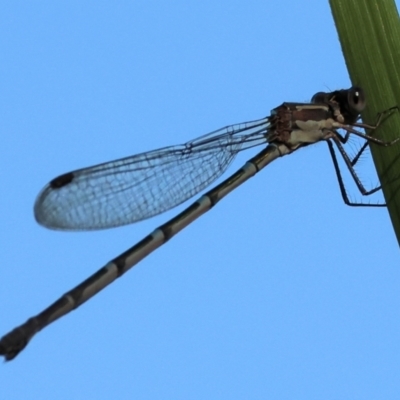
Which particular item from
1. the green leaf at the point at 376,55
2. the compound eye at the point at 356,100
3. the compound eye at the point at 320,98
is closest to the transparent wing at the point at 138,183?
the compound eye at the point at 320,98

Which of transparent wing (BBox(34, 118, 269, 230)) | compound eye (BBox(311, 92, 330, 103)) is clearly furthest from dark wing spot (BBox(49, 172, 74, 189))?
compound eye (BBox(311, 92, 330, 103))

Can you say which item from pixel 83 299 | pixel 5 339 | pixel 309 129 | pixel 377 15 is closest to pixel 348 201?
pixel 309 129

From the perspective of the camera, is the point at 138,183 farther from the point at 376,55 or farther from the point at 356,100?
the point at 376,55

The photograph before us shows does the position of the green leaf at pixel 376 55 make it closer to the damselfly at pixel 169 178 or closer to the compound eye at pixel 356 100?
the damselfly at pixel 169 178

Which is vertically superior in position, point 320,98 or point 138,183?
point 320,98

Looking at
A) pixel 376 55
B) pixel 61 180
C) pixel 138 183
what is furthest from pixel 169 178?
pixel 376 55

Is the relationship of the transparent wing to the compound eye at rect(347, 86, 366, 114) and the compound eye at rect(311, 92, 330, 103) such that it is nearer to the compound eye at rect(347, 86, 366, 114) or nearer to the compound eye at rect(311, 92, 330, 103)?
the compound eye at rect(311, 92, 330, 103)

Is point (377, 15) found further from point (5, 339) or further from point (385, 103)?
point (5, 339)

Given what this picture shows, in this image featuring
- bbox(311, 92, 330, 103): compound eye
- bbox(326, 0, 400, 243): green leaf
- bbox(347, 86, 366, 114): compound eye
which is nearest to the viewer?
bbox(326, 0, 400, 243): green leaf
